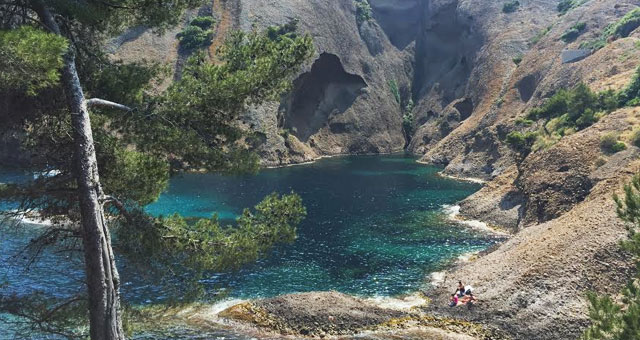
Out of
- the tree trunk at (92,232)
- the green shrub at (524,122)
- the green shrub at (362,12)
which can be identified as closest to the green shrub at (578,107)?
the green shrub at (524,122)

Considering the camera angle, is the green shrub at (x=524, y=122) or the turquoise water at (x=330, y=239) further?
the green shrub at (x=524, y=122)

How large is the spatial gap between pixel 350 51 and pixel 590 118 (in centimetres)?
9495

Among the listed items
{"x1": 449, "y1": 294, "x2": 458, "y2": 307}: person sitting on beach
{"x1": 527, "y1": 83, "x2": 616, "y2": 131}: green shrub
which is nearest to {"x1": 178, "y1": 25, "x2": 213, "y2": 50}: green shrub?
{"x1": 527, "y1": 83, "x2": 616, "y2": 131}: green shrub

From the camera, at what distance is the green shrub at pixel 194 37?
4552 inches

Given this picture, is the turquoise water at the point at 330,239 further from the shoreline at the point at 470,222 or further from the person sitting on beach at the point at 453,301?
the person sitting on beach at the point at 453,301

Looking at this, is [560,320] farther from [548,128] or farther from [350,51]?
[350,51]

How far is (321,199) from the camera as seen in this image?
74.8 m

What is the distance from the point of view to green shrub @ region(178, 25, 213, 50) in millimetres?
115625

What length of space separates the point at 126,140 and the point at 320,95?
408 feet

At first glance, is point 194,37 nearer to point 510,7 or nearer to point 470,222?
point 470,222

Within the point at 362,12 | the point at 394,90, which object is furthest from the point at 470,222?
the point at 362,12

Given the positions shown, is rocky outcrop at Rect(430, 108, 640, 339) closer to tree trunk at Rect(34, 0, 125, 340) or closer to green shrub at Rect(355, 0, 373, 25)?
tree trunk at Rect(34, 0, 125, 340)

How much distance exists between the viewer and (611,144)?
5131 centimetres

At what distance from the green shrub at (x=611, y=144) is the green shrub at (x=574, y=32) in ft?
234
